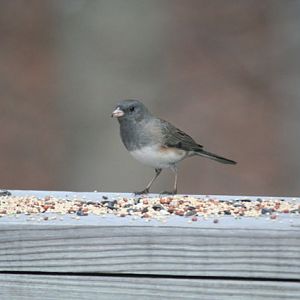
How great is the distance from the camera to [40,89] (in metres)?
8.36

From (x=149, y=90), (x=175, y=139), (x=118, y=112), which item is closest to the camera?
(x=118, y=112)

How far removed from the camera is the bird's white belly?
560cm

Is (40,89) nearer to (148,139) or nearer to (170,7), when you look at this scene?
(170,7)

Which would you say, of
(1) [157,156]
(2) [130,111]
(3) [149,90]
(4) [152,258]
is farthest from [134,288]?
(3) [149,90]

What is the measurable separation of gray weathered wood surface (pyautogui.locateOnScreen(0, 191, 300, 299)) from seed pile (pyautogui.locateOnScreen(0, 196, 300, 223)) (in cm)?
19

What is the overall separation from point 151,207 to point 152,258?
25.1 inches

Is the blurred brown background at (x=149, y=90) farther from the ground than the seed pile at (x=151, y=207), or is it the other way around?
the blurred brown background at (x=149, y=90)

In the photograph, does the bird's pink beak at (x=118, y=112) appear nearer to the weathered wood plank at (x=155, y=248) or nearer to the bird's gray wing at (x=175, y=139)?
the bird's gray wing at (x=175, y=139)

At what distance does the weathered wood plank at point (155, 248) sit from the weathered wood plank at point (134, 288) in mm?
24

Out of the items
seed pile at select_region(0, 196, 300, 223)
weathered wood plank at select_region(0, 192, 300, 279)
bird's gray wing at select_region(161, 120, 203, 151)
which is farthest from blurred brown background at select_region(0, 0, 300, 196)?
weathered wood plank at select_region(0, 192, 300, 279)

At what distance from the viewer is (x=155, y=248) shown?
2762 mm

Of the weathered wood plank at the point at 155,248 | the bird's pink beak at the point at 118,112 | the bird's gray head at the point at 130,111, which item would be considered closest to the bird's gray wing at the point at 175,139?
the bird's gray head at the point at 130,111

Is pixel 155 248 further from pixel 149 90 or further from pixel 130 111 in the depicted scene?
pixel 149 90

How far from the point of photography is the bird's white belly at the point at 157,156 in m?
5.60
